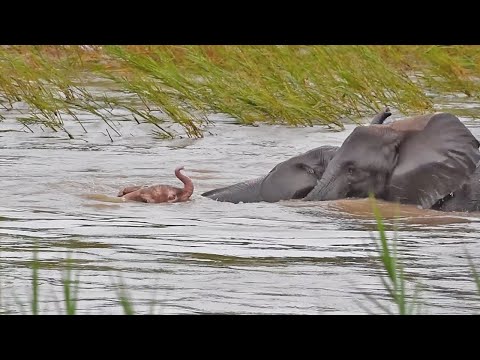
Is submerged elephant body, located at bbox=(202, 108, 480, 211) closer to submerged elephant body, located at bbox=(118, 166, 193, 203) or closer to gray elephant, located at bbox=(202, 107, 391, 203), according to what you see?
gray elephant, located at bbox=(202, 107, 391, 203)

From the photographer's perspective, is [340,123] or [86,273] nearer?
[86,273]

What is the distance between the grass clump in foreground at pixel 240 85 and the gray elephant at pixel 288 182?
95.7 inches

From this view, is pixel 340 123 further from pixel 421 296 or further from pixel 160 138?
pixel 421 296

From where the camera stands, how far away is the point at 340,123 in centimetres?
1208

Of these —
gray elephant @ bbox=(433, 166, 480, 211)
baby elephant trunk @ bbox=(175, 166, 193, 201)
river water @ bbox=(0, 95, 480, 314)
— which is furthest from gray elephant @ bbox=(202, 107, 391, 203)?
gray elephant @ bbox=(433, 166, 480, 211)

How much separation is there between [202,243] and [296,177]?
147cm

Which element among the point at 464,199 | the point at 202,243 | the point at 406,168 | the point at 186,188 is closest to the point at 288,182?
the point at 186,188

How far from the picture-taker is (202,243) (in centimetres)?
780

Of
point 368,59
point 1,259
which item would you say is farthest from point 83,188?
point 368,59

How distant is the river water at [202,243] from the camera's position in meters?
6.48

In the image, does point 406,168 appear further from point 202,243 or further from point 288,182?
point 202,243

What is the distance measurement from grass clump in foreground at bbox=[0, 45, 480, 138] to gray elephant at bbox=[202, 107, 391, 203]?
243cm

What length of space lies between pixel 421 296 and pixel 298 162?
108 inches

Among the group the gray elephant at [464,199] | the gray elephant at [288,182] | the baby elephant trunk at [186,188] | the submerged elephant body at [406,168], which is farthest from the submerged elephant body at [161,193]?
the gray elephant at [464,199]
